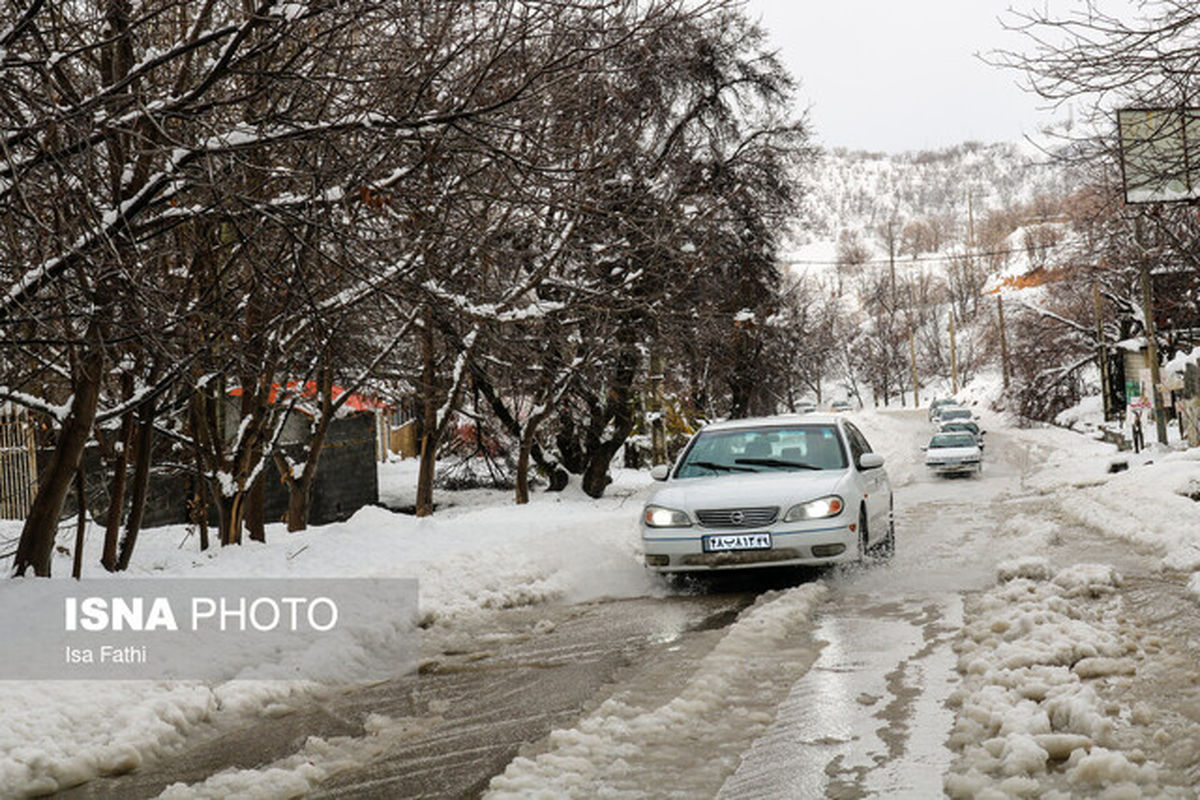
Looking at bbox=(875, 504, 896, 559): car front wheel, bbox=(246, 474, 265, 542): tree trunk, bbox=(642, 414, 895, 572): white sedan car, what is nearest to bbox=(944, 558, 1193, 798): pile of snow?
bbox=(642, 414, 895, 572): white sedan car

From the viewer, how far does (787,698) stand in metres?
5.78

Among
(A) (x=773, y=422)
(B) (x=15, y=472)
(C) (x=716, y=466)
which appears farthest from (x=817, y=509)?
(B) (x=15, y=472)

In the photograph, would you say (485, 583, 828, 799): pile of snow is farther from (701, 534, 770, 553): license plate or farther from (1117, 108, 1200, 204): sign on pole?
(1117, 108, 1200, 204): sign on pole

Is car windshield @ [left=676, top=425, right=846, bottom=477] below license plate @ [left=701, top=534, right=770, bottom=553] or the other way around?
the other way around

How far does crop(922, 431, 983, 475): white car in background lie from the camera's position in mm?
28703

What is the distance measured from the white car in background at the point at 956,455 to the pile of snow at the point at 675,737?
23.0 metres

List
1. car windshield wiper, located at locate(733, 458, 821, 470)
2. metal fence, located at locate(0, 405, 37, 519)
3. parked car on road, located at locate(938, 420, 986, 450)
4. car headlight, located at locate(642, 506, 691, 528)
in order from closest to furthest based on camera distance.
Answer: car headlight, located at locate(642, 506, 691, 528) < car windshield wiper, located at locate(733, 458, 821, 470) < metal fence, located at locate(0, 405, 37, 519) < parked car on road, located at locate(938, 420, 986, 450)

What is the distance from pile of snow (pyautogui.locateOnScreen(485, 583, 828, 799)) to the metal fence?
46.1ft

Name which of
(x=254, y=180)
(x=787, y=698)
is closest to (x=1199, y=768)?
(x=787, y=698)

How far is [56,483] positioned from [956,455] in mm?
23950

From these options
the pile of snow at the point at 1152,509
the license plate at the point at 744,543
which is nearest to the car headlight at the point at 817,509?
the license plate at the point at 744,543

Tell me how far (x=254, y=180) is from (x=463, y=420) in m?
18.4

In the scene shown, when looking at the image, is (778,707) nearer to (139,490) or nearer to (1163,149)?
(139,490)

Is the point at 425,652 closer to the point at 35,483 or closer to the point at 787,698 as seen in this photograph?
the point at 787,698
